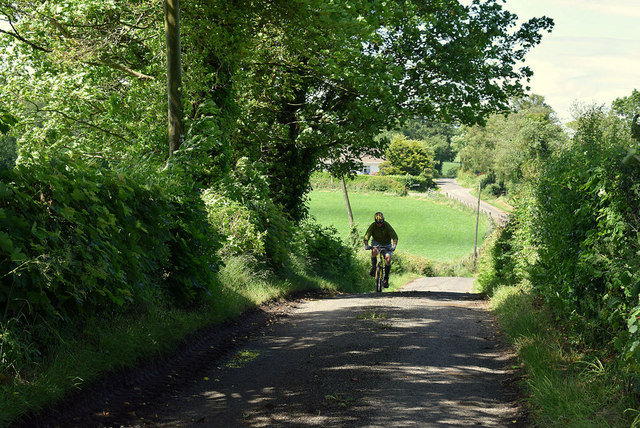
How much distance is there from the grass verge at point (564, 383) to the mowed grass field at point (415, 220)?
49309 millimetres

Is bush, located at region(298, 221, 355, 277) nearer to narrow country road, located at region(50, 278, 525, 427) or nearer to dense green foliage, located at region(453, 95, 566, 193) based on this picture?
narrow country road, located at region(50, 278, 525, 427)

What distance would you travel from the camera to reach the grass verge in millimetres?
5154

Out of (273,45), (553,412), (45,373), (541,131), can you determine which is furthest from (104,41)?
(541,131)

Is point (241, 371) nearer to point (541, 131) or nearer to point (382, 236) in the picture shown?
point (382, 236)

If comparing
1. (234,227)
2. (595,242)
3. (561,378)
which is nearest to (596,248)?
(595,242)

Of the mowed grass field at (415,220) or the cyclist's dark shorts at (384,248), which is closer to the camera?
the cyclist's dark shorts at (384,248)

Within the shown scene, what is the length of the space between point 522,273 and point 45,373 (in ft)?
33.3

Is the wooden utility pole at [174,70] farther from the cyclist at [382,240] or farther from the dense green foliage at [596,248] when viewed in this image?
the cyclist at [382,240]

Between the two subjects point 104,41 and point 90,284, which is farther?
point 104,41

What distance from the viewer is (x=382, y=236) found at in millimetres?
18484

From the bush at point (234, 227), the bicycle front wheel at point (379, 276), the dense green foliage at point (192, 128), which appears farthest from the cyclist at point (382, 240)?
the bush at point (234, 227)

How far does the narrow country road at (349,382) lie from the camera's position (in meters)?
5.69

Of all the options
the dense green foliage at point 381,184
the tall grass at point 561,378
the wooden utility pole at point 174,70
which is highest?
the wooden utility pole at point 174,70

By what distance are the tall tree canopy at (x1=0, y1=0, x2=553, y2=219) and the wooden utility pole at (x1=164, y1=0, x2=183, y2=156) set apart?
450mm
